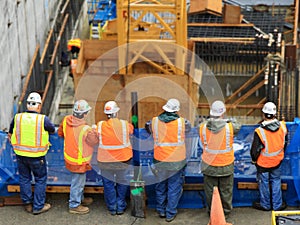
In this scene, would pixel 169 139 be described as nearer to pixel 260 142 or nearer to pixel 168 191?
pixel 168 191

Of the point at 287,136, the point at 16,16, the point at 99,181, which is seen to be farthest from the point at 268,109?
the point at 16,16

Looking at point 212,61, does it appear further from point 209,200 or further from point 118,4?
point 209,200

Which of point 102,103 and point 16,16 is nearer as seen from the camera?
point 16,16

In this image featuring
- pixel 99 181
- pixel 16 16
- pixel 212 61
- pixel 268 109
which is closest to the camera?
pixel 268 109

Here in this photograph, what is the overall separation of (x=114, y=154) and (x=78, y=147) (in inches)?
21.7

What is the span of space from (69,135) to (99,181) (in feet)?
3.19

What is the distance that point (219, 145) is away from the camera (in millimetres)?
10984

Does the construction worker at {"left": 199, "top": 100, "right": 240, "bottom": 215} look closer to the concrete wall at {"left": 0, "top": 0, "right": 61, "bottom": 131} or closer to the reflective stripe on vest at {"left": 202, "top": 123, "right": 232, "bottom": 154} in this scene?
the reflective stripe on vest at {"left": 202, "top": 123, "right": 232, "bottom": 154}

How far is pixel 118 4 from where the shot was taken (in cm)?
1659

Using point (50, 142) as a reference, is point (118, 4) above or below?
above

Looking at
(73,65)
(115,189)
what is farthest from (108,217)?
(73,65)

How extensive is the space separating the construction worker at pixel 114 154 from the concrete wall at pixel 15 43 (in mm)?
3596

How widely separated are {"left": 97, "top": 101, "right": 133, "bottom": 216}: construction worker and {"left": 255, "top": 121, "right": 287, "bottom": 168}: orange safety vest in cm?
190

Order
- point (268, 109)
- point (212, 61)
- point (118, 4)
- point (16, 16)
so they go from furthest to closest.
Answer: point (212, 61), point (118, 4), point (16, 16), point (268, 109)
